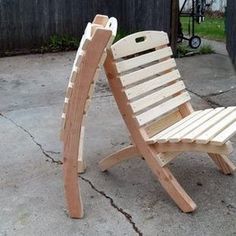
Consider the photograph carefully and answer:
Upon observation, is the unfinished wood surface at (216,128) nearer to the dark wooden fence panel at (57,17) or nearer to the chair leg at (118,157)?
the chair leg at (118,157)

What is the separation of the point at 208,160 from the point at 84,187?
93 cm

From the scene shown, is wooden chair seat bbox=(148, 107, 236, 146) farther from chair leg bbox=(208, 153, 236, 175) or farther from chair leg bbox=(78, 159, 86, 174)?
chair leg bbox=(78, 159, 86, 174)

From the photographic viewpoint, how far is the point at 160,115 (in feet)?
9.80

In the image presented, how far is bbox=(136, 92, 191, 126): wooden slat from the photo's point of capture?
2.81 metres

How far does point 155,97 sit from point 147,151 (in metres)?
0.44

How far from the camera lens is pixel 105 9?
7586 millimetres

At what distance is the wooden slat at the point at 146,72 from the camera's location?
9.12 ft

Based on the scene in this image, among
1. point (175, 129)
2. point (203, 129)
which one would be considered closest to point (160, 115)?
point (175, 129)

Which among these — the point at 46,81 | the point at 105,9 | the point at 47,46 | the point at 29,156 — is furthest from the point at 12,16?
the point at 29,156

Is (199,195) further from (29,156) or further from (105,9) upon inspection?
(105,9)

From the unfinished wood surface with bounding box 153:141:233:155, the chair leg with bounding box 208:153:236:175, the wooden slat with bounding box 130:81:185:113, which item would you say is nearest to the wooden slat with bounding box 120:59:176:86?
the wooden slat with bounding box 130:81:185:113

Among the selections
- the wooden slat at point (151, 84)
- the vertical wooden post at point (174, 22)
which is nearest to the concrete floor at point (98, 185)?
the wooden slat at point (151, 84)

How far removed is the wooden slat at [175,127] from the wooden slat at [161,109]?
0.35ft

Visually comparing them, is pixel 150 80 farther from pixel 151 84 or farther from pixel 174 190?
pixel 174 190
